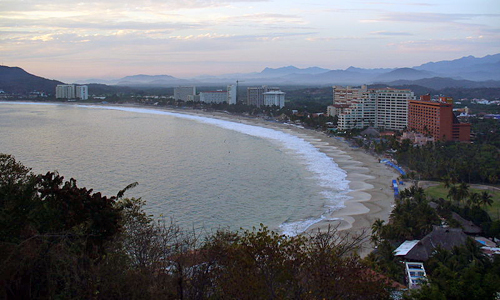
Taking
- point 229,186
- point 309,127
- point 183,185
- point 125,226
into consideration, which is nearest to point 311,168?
point 229,186

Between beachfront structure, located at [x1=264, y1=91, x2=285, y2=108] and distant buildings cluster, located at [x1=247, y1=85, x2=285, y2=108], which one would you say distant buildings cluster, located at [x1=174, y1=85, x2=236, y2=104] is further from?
beachfront structure, located at [x1=264, y1=91, x2=285, y2=108]

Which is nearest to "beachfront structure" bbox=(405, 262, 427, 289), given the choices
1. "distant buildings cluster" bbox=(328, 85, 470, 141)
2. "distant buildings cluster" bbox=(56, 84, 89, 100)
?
"distant buildings cluster" bbox=(328, 85, 470, 141)

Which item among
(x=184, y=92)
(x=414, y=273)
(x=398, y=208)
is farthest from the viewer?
(x=184, y=92)

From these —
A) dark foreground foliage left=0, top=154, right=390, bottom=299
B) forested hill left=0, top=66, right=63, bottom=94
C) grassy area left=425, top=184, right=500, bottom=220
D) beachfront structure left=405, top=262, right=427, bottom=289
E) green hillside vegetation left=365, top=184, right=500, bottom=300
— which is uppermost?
forested hill left=0, top=66, right=63, bottom=94

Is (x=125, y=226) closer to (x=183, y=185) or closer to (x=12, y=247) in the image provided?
(x=12, y=247)

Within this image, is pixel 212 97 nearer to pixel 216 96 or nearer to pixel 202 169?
pixel 216 96

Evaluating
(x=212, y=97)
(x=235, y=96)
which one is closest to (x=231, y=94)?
(x=235, y=96)
